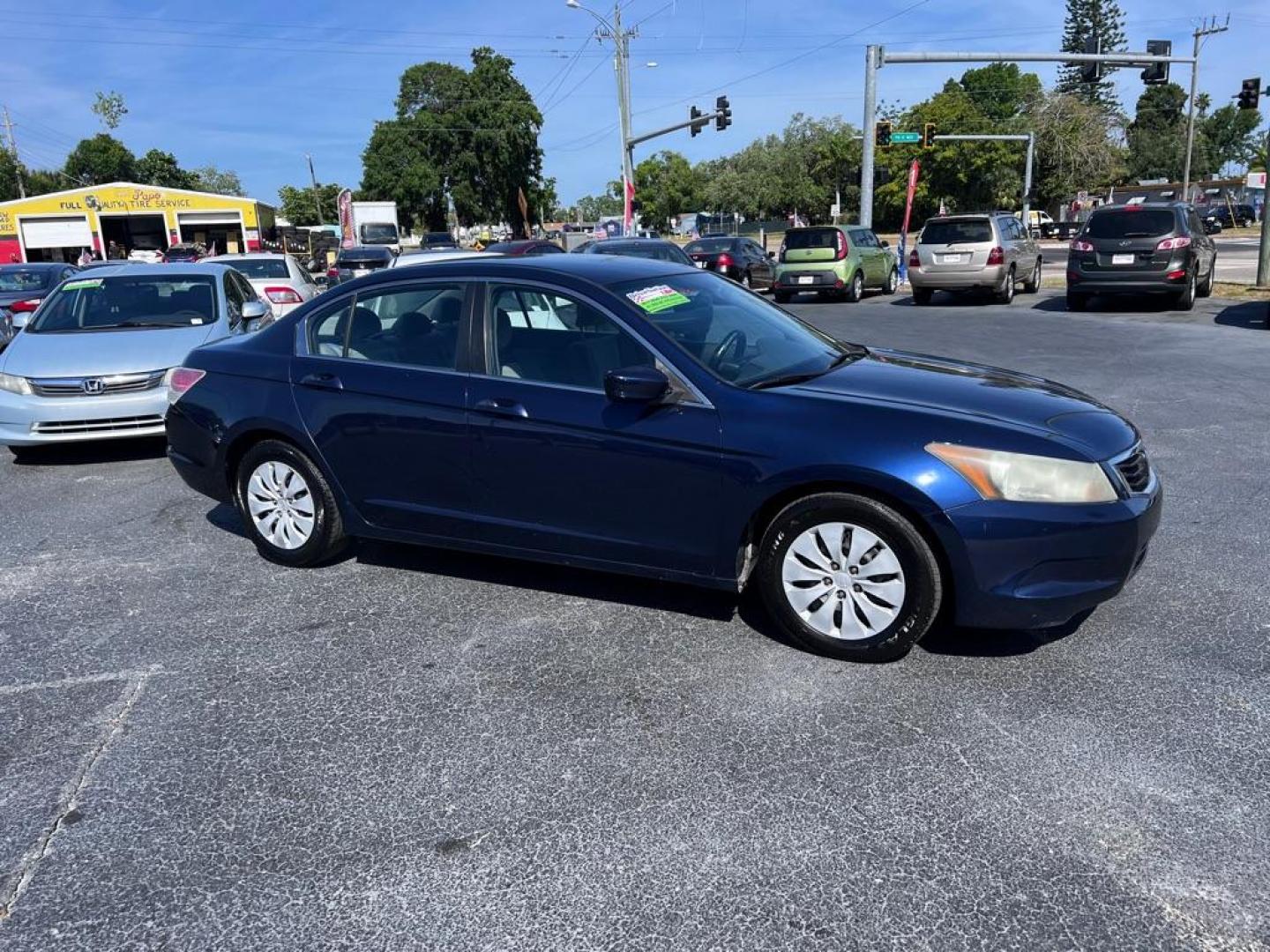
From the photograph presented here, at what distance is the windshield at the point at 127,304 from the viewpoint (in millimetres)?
8742

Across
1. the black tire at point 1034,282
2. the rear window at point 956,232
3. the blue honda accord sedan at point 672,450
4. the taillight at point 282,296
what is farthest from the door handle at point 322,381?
the black tire at point 1034,282

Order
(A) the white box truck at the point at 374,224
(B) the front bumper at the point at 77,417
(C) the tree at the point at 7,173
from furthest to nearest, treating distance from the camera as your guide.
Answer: (C) the tree at the point at 7,173
(A) the white box truck at the point at 374,224
(B) the front bumper at the point at 77,417

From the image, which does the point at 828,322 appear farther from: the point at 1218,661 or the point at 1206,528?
the point at 1218,661

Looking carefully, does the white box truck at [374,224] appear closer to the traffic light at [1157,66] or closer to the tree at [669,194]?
the traffic light at [1157,66]

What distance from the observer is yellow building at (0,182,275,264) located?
4794 centimetres

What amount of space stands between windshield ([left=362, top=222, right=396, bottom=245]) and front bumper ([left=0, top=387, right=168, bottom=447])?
4035cm

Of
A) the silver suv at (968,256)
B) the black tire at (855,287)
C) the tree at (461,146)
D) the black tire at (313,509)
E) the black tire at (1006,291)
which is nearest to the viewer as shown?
the black tire at (313,509)

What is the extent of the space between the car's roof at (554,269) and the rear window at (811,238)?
16469 mm

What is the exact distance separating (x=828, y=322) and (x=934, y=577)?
13.9 m

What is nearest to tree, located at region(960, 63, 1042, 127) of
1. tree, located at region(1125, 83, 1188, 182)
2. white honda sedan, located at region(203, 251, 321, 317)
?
tree, located at region(1125, 83, 1188, 182)

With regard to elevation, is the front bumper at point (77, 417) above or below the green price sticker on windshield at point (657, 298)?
below

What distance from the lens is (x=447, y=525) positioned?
4742 mm

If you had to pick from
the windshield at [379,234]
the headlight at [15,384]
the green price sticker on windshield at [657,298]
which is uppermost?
the windshield at [379,234]

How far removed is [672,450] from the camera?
4.09m
